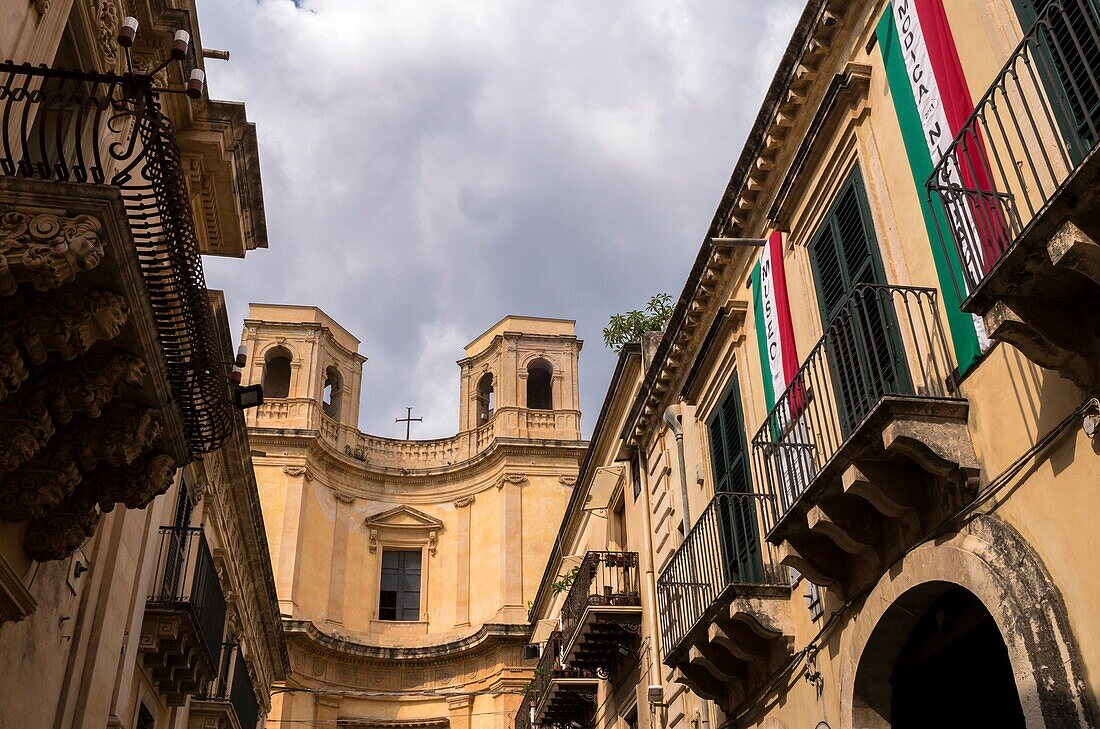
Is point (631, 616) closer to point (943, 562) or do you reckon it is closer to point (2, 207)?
point (943, 562)

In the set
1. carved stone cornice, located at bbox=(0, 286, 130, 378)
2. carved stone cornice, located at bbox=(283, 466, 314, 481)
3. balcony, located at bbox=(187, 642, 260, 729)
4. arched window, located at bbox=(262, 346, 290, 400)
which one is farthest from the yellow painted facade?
arched window, located at bbox=(262, 346, 290, 400)

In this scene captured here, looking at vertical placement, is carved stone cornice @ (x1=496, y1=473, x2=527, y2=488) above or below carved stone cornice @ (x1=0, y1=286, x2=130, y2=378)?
above

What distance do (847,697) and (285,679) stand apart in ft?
70.8

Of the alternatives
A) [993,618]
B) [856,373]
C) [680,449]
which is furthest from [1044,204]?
[680,449]

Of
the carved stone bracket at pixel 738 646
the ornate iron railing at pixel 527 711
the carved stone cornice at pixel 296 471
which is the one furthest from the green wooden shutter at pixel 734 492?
the carved stone cornice at pixel 296 471

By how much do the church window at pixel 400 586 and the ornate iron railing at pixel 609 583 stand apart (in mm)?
16342

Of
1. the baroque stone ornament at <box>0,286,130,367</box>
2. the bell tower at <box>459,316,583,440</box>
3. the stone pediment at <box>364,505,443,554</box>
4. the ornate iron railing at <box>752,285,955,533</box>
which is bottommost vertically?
the baroque stone ornament at <box>0,286,130,367</box>

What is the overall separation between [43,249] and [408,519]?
28.5 m

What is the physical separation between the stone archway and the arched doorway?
0.21 meters

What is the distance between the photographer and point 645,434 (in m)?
15.2

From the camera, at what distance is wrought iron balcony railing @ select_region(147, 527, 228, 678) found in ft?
40.4

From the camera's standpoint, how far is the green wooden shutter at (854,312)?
7.32 metres

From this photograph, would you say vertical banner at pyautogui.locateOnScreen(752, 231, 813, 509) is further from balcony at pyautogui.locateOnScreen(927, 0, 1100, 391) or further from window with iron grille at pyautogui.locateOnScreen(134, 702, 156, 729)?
window with iron grille at pyautogui.locateOnScreen(134, 702, 156, 729)

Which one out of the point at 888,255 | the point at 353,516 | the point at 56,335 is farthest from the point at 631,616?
the point at 353,516
